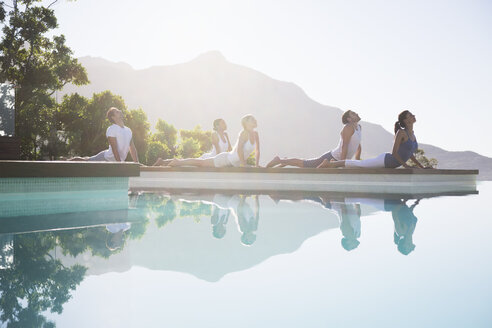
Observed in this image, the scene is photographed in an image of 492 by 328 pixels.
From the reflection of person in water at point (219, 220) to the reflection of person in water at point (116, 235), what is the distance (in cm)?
84

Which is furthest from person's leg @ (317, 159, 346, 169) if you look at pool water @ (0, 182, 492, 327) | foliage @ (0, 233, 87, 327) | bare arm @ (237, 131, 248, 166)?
foliage @ (0, 233, 87, 327)

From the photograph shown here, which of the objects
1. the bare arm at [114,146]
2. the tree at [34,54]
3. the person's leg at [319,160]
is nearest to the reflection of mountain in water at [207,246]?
the bare arm at [114,146]

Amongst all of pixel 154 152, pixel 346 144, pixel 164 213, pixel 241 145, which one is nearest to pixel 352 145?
pixel 346 144

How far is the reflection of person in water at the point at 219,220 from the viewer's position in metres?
3.83

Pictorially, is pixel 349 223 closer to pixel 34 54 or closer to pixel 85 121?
pixel 34 54

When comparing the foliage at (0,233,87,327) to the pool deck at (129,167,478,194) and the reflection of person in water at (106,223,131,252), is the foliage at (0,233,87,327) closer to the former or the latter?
the reflection of person in water at (106,223,131,252)

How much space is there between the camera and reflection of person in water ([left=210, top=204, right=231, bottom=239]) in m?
3.83

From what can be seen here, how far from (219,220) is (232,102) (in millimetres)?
124930

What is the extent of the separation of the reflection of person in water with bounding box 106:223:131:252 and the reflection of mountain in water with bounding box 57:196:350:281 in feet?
0.31

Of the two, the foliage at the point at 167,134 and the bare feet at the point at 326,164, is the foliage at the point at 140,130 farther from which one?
the bare feet at the point at 326,164

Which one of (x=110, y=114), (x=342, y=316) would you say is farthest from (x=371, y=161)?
(x=342, y=316)

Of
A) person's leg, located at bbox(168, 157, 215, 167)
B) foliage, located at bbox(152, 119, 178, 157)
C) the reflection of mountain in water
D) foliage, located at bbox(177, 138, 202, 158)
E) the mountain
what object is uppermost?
the mountain

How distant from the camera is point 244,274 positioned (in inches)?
94.3

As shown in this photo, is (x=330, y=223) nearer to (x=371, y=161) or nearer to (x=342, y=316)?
(x=342, y=316)
